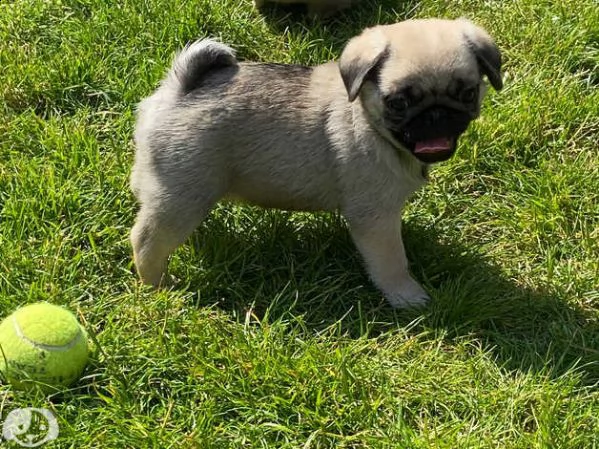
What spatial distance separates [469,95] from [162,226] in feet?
4.25

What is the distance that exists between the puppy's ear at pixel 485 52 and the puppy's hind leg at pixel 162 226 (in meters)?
1.17

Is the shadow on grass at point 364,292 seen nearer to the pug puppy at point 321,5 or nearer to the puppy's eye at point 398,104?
the puppy's eye at point 398,104

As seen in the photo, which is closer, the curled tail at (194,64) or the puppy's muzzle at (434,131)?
the puppy's muzzle at (434,131)

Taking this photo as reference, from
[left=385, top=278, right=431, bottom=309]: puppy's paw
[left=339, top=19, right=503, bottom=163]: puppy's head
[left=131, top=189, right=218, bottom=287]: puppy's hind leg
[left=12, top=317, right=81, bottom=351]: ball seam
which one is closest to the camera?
[left=12, top=317, right=81, bottom=351]: ball seam

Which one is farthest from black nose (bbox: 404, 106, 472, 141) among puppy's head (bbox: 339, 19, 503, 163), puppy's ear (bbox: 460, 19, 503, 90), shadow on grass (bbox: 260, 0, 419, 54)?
shadow on grass (bbox: 260, 0, 419, 54)

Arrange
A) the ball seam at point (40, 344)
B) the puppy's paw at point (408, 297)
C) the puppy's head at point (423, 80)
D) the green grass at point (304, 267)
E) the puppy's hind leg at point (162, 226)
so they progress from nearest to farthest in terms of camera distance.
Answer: the ball seam at point (40, 344) → the green grass at point (304, 267) → the puppy's head at point (423, 80) → the puppy's hind leg at point (162, 226) → the puppy's paw at point (408, 297)

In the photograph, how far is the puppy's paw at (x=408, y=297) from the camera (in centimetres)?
365

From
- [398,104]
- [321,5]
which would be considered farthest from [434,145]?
[321,5]

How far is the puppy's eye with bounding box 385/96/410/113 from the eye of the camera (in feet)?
10.7

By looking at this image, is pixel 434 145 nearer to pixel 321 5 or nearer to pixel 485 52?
pixel 485 52

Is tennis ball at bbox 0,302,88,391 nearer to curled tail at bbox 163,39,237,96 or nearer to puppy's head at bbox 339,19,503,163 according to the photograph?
curled tail at bbox 163,39,237,96

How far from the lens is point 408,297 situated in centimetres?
367

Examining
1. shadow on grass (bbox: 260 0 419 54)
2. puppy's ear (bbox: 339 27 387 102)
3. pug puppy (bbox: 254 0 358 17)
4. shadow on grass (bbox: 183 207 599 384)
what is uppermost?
puppy's ear (bbox: 339 27 387 102)

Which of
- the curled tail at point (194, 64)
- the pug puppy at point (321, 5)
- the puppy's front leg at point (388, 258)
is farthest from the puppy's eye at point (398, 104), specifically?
the pug puppy at point (321, 5)
